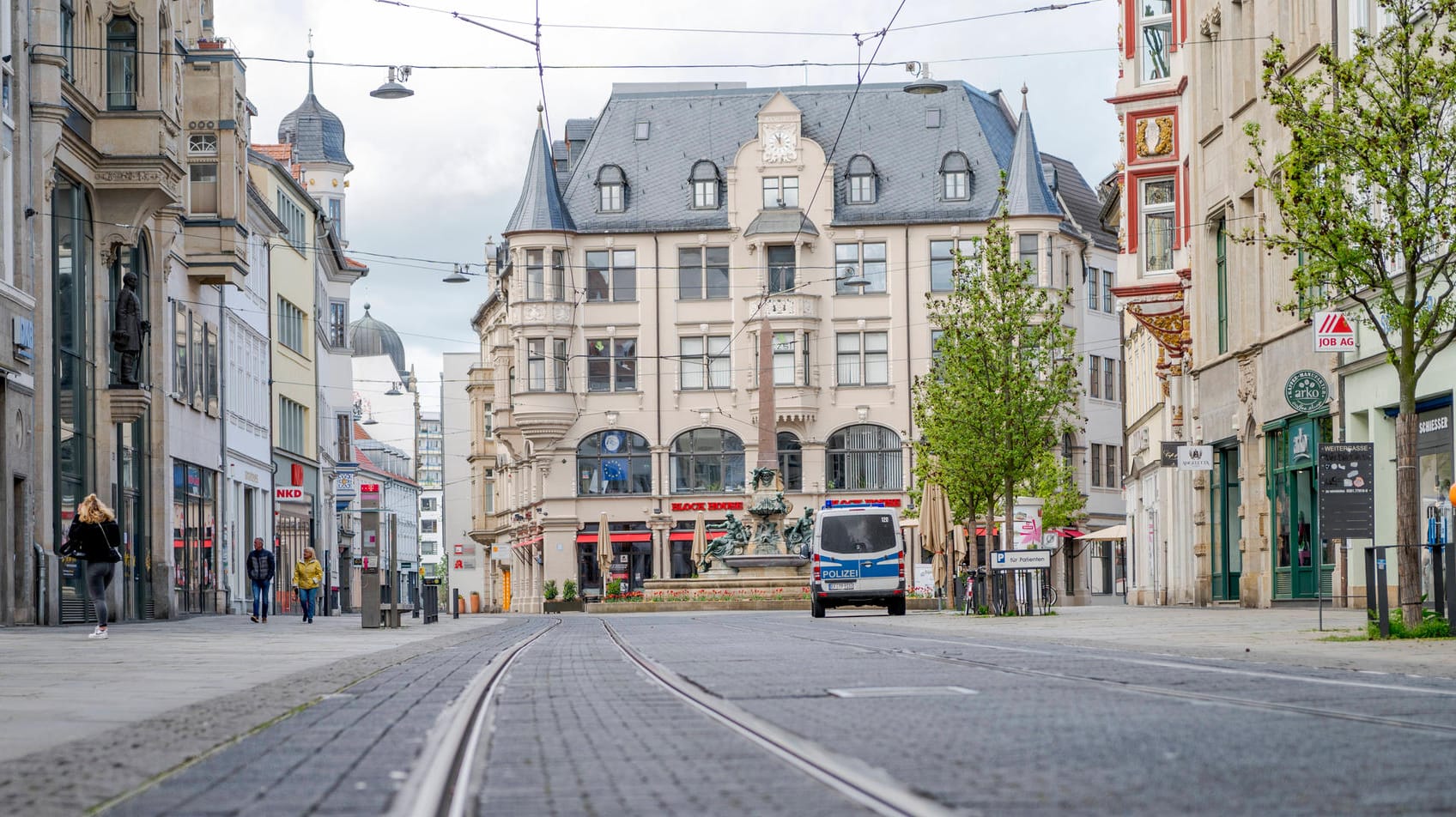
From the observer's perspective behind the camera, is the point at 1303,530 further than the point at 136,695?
Yes

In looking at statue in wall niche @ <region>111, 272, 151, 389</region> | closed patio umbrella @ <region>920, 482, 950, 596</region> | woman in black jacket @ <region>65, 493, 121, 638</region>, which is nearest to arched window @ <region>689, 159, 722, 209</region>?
closed patio umbrella @ <region>920, 482, 950, 596</region>

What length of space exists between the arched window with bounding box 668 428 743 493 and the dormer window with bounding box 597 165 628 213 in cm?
946

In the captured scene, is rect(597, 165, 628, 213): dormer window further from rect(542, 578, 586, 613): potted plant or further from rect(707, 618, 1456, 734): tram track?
rect(707, 618, 1456, 734): tram track

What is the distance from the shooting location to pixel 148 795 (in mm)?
6926

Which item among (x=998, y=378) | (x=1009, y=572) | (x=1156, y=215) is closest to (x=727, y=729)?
(x=1009, y=572)

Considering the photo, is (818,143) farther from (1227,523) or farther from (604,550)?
(1227,523)

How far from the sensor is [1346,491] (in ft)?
64.6

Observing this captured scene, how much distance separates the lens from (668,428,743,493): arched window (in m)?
76.9

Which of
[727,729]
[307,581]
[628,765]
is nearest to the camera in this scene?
[628,765]

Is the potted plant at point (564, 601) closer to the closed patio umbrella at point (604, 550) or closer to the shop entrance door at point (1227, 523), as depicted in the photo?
the closed patio umbrella at point (604, 550)

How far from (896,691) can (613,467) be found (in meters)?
66.0

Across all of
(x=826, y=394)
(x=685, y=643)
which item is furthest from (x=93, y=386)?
(x=826, y=394)

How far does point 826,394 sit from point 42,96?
4870 centimetres

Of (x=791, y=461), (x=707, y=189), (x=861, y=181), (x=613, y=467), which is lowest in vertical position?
(x=613, y=467)
